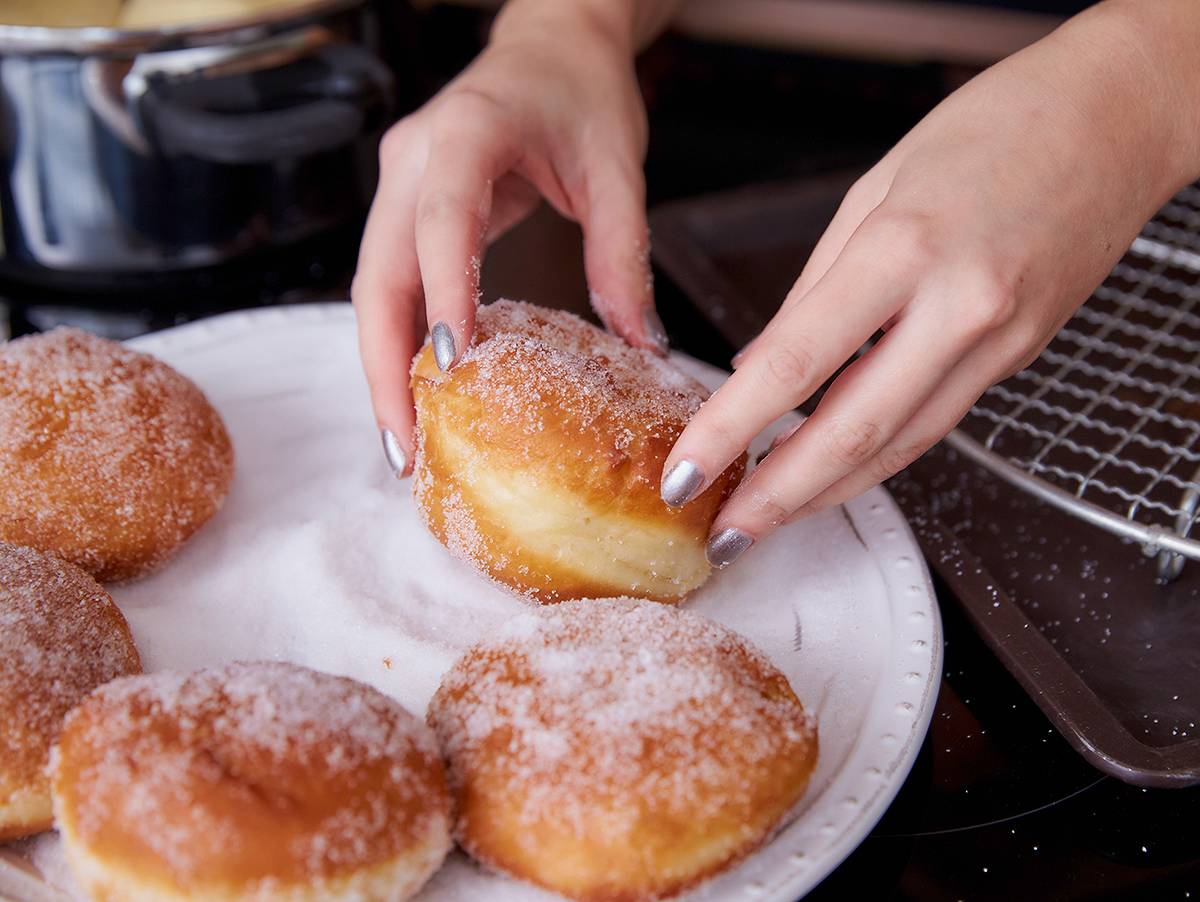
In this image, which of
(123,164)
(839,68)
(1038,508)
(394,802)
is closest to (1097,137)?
(1038,508)

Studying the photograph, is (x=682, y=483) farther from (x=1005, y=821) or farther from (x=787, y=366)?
(x=1005, y=821)

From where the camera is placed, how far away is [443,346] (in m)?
1.08

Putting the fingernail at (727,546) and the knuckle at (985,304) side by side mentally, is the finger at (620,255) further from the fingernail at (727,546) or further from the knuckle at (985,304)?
the knuckle at (985,304)

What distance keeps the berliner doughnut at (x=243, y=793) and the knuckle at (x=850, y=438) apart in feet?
1.33

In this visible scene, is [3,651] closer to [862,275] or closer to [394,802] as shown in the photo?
[394,802]

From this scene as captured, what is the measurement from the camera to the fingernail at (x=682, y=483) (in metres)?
0.98

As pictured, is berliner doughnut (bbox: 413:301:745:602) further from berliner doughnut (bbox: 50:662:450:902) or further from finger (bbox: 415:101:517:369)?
berliner doughnut (bbox: 50:662:450:902)

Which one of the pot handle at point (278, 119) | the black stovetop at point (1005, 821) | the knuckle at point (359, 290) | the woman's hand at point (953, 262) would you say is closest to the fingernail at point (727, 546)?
the woman's hand at point (953, 262)

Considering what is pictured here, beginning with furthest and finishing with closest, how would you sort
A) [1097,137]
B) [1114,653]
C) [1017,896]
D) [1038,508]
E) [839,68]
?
1. [839,68]
2. [1038,508]
3. [1114,653]
4. [1097,137]
5. [1017,896]

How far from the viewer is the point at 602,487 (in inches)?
39.8

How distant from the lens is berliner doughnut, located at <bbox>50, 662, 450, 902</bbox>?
708 millimetres

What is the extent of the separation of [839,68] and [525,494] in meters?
1.62

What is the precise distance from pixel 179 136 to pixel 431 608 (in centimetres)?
80

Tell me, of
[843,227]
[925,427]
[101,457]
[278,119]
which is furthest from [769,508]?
[278,119]
